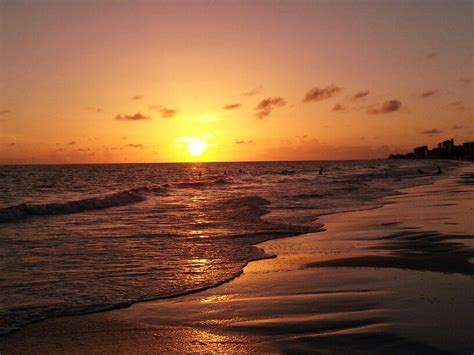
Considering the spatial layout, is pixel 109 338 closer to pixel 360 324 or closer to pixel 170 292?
pixel 170 292

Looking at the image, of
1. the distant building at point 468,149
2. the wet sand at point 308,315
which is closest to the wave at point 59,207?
the wet sand at point 308,315

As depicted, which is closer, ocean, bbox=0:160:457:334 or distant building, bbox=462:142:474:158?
ocean, bbox=0:160:457:334

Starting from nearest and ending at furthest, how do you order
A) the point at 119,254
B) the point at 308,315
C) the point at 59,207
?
the point at 308,315, the point at 119,254, the point at 59,207

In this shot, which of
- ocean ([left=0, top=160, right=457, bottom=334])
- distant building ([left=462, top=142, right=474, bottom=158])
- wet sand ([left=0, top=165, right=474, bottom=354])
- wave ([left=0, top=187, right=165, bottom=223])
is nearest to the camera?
wet sand ([left=0, top=165, right=474, bottom=354])

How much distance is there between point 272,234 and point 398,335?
10142 millimetres

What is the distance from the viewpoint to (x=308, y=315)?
6.95 meters

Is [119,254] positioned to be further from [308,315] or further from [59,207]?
[59,207]

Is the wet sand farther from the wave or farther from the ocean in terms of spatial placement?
the wave

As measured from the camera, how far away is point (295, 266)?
10664 mm

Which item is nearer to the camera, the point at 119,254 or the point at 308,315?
the point at 308,315

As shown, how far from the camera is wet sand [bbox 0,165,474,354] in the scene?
5.92 m

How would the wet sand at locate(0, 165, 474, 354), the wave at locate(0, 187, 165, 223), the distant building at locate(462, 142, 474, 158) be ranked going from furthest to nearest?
the distant building at locate(462, 142, 474, 158) → the wave at locate(0, 187, 165, 223) → the wet sand at locate(0, 165, 474, 354)

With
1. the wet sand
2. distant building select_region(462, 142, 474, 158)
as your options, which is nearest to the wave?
the wet sand

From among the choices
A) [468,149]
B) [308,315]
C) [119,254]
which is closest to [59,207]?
[119,254]
